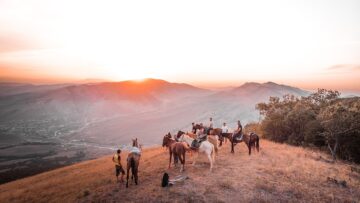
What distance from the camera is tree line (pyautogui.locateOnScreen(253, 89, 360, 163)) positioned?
32.3 meters

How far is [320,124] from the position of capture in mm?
43812

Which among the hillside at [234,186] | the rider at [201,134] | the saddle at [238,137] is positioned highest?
the rider at [201,134]

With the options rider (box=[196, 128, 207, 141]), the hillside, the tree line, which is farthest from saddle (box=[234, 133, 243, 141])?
the tree line

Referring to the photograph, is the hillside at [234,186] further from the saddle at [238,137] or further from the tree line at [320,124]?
the tree line at [320,124]

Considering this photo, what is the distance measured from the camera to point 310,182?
20234 mm

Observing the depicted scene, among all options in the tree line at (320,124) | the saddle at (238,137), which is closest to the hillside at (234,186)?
the saddle at (238,137)

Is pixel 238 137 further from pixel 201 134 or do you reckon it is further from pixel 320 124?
pixel 320 124

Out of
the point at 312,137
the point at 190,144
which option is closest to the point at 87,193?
the point at 190,144

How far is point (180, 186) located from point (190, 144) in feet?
16.2

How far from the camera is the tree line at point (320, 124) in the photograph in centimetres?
3228

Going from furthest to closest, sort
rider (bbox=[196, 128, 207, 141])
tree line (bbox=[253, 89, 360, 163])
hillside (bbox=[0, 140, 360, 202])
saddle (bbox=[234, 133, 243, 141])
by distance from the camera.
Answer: tree line (bbox=[253, 89, 360, 163]) → saddle (bbox=[234, 133, 243, 141]) → rider (bbox=[196, 128, 207, 141]) → hillside (bbox=[0, 140, 360, 202])

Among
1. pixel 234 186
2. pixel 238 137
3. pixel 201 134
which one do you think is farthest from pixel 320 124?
pixel 234 186

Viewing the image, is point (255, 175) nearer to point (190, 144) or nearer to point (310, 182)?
point (310, 182)

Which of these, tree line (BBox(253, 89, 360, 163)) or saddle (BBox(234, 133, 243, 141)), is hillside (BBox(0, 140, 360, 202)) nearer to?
saddle (BBox(234, 133, 243, 141))
